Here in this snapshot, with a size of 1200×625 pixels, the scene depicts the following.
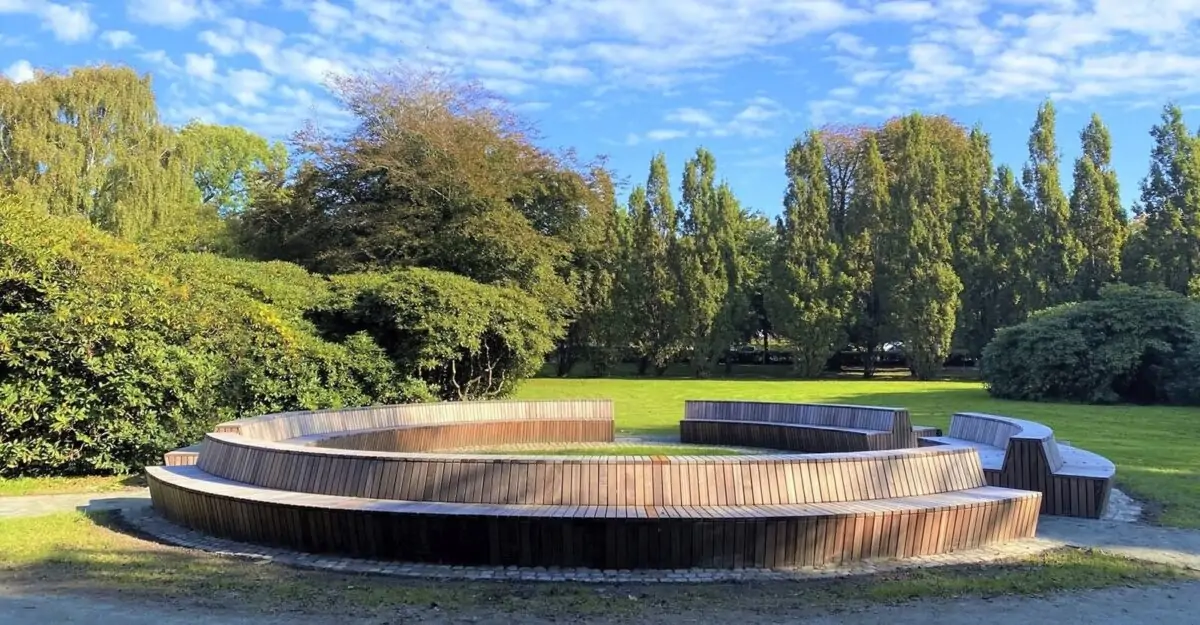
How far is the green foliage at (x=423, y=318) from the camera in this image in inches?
726

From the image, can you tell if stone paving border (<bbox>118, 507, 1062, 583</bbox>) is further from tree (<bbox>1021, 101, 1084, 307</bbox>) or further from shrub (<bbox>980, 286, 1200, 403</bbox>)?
tree (<bbox>1021, 101, 1084, 307</bbox>)

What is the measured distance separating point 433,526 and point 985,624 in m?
3.57


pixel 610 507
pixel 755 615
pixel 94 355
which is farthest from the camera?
pixel 94 355

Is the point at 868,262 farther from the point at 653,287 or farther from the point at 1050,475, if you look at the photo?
the point at 1050,475

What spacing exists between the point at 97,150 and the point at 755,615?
102 ft

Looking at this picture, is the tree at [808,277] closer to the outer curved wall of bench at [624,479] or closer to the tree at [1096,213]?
the tree at [1096,213]

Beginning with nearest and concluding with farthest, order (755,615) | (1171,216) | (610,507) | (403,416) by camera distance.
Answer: (755,615), (610,507), (403,416), (1171,216)

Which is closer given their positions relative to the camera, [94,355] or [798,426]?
[94,355]

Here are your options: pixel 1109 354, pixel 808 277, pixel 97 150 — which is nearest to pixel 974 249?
pixel 808 277

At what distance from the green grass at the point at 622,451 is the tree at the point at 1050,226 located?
99.5 feet

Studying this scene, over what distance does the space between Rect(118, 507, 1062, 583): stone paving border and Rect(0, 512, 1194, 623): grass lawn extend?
0.13m

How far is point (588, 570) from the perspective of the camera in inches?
233

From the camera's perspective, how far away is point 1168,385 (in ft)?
76.8

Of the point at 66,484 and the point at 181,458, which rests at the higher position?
the point at 181,458
